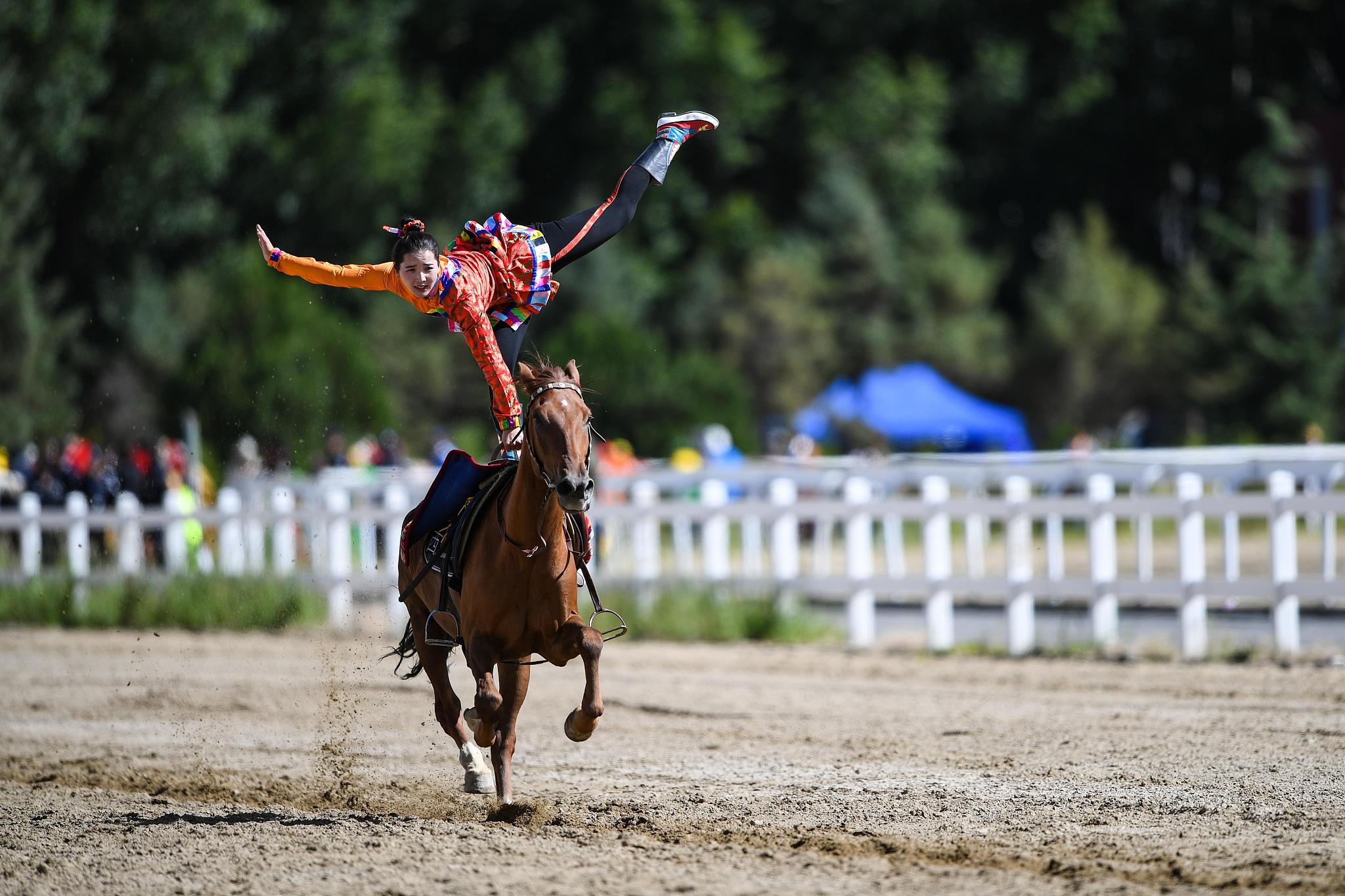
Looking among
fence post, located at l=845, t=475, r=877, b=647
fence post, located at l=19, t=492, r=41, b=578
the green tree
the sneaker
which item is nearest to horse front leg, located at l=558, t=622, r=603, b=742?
the sneaker

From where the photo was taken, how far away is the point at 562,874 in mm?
6527

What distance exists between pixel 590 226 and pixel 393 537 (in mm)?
10487

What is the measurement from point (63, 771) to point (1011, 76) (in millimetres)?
54569

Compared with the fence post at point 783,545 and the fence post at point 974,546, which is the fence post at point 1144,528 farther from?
the fence post at point 783,545

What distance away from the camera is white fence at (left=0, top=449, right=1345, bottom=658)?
14.0 meters

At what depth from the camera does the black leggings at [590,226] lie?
8.70 meters

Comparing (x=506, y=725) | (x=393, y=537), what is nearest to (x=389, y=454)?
(x=393, y=537)

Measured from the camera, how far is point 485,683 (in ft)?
25.3

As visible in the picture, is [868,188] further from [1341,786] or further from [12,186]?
[1341,786]

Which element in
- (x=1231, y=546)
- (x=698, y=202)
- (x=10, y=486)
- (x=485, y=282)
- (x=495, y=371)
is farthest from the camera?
(x=698, y=202)

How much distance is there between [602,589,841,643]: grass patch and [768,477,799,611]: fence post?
133mm

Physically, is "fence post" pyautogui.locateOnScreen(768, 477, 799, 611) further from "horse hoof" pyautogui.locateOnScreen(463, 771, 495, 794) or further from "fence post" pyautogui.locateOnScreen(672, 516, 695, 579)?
"horse hoof" pyautogui.locateOnScreen(463, 771, 495, 794)

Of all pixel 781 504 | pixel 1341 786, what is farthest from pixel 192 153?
pixel 1341 786

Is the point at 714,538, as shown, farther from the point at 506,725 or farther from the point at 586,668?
the point at 586,668
